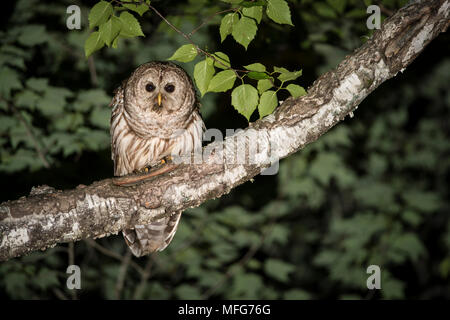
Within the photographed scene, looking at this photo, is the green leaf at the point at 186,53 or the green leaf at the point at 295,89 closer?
the green leaf at the point at 186,53

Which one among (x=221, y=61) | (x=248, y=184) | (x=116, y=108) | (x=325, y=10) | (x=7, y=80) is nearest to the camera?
(x=221, y=61)

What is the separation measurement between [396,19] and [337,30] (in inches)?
82.2

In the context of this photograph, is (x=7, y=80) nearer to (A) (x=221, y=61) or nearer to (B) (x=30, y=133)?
(B) (x=30, y=133)

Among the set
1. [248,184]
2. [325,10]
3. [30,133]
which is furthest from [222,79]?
[248,184]

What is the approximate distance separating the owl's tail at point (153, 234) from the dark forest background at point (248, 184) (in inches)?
28.5

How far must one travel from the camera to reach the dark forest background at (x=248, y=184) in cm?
338

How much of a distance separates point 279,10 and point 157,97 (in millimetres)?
1666

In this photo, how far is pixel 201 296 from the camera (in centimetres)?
389

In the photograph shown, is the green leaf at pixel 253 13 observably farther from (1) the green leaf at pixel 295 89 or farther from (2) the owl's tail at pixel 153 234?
(2) the owl's tail at pixel 153 234

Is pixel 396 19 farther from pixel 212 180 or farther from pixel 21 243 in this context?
pixel 21 243

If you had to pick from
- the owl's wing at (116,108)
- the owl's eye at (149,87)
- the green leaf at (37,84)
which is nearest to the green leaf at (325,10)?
the owl's eye at (149,87)

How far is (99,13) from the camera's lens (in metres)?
1.66

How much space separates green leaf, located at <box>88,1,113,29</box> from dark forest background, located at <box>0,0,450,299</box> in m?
1.75
